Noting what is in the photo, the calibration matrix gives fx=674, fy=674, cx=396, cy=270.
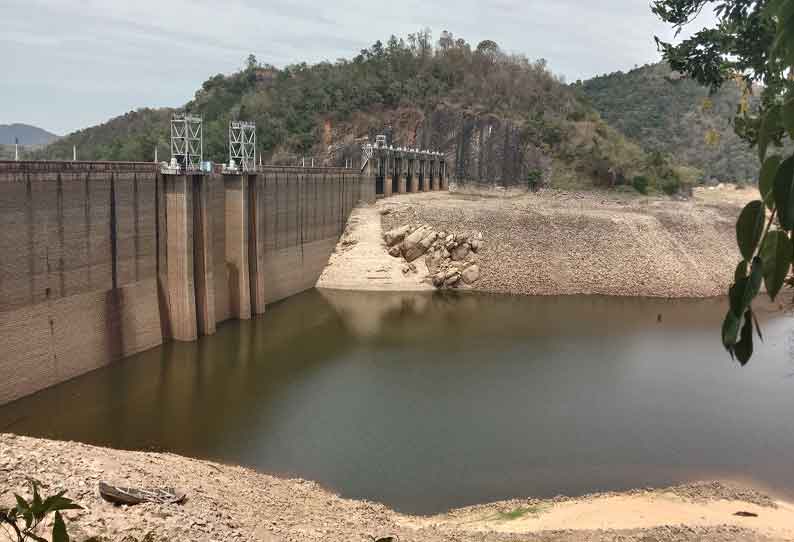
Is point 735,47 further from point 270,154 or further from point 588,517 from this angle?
point 270,154

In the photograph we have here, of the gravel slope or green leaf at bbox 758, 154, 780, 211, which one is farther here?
the gravel slope

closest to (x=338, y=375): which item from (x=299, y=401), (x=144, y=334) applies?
(x=299, y=401)

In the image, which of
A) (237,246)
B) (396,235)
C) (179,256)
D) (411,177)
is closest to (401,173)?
(411,177)

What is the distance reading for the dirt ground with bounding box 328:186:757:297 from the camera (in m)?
36.8

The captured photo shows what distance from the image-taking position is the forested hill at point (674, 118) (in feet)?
272

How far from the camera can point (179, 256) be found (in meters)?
23.3

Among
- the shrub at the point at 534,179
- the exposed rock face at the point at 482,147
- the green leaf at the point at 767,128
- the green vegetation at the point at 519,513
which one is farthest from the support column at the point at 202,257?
the exposed rock face at the point at 482,147

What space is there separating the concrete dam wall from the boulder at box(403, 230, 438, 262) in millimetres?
7953

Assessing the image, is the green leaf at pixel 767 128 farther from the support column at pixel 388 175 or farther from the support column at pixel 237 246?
the support column at pixel 388 175

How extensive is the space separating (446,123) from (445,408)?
45.3 meters

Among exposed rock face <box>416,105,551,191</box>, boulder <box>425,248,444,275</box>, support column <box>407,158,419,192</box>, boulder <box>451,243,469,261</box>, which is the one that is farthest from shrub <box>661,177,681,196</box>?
boulder <box>425,248,444,275</box>

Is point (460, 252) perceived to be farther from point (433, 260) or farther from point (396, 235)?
point (396, 235)

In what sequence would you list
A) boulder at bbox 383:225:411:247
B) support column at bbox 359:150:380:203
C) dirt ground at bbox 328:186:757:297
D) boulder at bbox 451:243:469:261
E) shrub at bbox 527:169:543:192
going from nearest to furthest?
1. dirt ground at bbox 328:186:757:297
2. boulder at bbox 451:243:469:261
3. boulder at bbox 383:225:411:247
4. support column at bbox 359:150:380:203
5. shrub at bbox 527:169:543:192

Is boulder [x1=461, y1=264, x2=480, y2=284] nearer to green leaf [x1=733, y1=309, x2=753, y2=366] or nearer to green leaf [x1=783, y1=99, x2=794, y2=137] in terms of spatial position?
green leaf [x1=733, y1=309, x2=753, y2=366]
